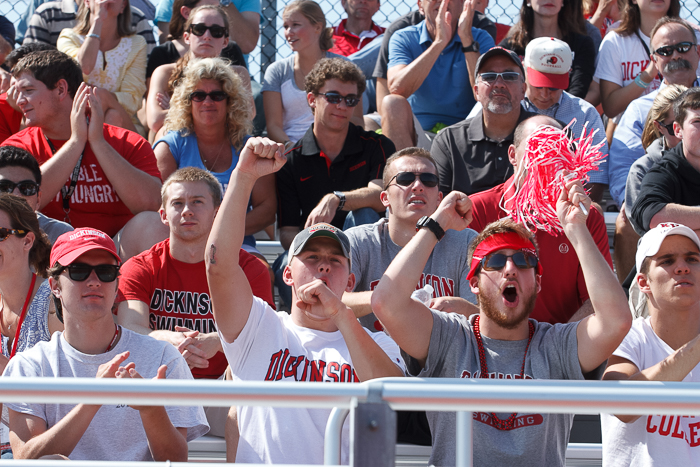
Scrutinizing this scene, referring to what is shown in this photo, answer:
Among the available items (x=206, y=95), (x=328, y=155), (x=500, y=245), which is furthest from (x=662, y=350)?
(x=206, y=95)

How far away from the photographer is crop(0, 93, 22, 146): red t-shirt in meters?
5.16

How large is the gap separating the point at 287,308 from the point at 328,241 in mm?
1339

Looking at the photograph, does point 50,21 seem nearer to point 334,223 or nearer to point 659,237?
point 334,223

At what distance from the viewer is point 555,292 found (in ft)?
12.5

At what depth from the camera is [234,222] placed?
2.93 meters

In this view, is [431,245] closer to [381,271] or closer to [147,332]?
[381,271]

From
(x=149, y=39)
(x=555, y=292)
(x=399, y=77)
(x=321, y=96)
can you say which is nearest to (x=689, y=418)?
(x=555, y=292)

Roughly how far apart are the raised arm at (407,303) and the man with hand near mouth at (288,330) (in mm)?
100

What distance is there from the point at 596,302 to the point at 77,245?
197cm

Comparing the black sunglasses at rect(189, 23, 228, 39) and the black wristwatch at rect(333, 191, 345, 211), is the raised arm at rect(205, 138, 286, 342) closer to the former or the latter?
the black wristwatch at rect(333, 191, 345, 211)

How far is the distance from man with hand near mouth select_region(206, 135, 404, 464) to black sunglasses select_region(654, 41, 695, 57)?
3.22 meters

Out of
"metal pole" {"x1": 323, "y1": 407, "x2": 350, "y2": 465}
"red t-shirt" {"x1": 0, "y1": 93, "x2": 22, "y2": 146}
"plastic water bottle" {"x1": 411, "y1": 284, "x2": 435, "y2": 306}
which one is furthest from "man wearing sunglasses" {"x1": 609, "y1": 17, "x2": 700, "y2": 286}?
"red t-shirt" {"x1": 0, "y1": 93, "x2": 22, "y2": 146}

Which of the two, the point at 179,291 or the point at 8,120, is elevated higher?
the point at 8,120

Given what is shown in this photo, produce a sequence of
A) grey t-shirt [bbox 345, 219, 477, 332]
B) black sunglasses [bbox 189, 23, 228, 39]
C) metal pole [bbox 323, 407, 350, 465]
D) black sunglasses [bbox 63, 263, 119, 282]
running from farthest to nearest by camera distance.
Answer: black sunglasses [bbox 189, 23, 228, 39] → grey t-shirt [bbox 345, 219, 477, 332] → black sunglasses [bbox 63, 263, 119, 282] → metal pole [bbox 323, 407, 350, 465]
